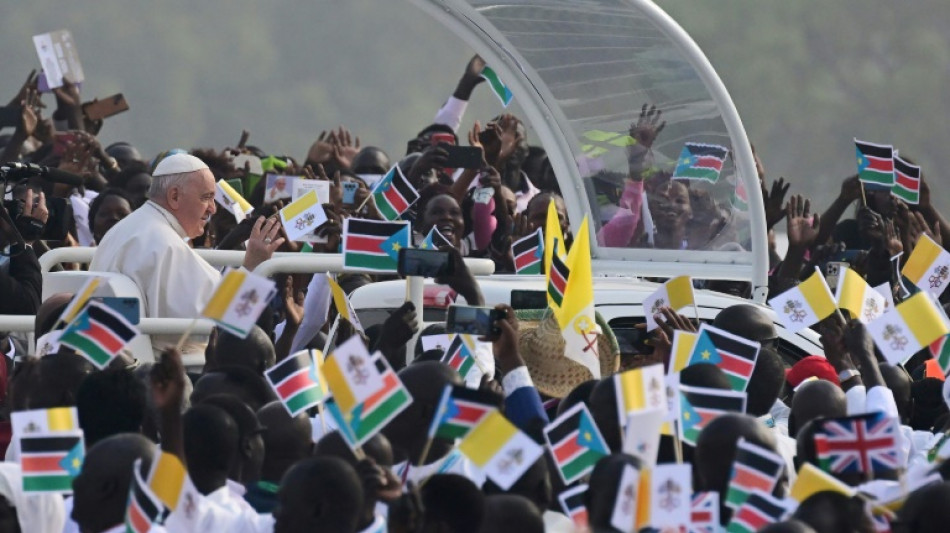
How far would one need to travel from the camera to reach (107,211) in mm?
11406

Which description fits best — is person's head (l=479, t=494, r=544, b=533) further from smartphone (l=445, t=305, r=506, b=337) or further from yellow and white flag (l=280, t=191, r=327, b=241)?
yellow and white flag (l=280, t=191, r=327, b=241)

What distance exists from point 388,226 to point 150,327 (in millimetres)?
1229

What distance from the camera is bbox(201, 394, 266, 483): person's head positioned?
642 centimetres

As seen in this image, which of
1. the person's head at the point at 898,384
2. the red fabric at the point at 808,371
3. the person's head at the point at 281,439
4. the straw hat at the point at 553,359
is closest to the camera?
the person's head at the point at 281,439

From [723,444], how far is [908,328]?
160 cm

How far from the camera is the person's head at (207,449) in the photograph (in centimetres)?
616

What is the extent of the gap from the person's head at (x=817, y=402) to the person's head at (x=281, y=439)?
170cm

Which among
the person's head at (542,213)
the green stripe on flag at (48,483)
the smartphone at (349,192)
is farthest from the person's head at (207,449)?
the person's head at (542,213)

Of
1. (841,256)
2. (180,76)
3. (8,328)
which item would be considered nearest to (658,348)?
(8,328)

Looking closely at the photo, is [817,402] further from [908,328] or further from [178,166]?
[178,166]

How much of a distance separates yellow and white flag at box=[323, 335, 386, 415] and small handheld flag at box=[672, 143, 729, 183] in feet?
14.6

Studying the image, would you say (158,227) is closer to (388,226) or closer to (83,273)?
(83,273)

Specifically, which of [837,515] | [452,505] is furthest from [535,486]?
[837,515]

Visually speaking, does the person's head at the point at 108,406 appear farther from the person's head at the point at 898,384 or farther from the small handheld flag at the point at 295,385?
the person's head at the point at 898,384
